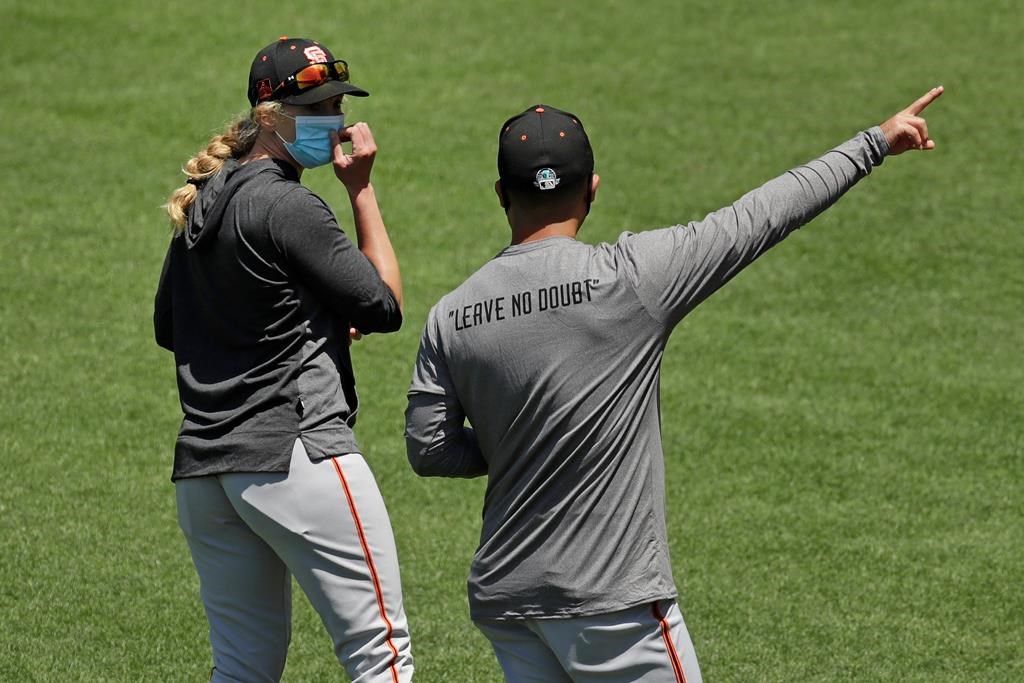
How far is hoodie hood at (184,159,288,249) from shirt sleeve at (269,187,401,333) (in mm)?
148

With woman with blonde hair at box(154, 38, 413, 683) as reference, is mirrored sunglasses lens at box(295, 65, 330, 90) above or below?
above

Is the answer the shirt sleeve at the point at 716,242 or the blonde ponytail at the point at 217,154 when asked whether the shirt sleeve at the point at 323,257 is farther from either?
the shirt sleeve at the point at 716,242

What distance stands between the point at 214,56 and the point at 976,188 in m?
6.47

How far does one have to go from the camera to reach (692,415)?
7.61 m

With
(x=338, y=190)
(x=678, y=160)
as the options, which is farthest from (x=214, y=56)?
(x=678, y=160)

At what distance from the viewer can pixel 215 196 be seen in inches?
144

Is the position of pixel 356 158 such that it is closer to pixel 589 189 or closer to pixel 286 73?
pixel 286 73

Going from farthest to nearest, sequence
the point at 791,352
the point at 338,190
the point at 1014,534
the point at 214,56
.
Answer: the point at 214,56 < the point at 338,190 < the point at 791,352 < the point at 1014,534

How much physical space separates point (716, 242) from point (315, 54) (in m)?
1.38

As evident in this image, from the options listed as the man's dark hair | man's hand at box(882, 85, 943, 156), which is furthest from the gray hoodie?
man's hand at box(882, 85, 943, 156)

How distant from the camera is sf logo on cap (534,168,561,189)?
3062 mm

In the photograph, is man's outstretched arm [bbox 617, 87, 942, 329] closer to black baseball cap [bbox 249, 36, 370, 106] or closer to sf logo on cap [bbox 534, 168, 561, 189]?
sf logo on cap [bbox 534, 168, 561, 189]

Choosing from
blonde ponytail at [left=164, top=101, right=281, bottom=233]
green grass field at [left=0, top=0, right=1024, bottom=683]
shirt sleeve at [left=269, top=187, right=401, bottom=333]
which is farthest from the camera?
green grass field at [left=0, top=0, right=1024, bottom=683]

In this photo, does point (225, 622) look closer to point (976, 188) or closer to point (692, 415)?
point (692, 415)
